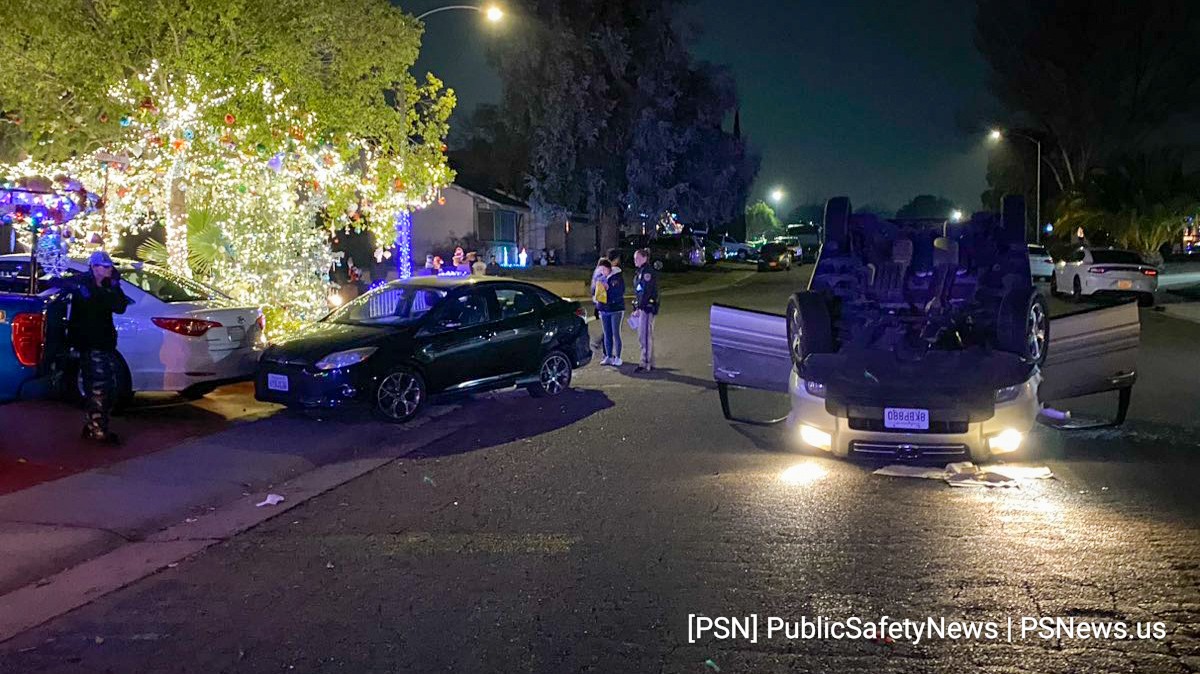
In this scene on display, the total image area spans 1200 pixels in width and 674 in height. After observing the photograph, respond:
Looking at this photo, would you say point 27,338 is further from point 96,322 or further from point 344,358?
point 344,358

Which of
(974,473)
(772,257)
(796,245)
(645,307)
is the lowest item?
(974,473)

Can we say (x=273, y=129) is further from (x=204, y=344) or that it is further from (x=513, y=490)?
(x=513, y=490)

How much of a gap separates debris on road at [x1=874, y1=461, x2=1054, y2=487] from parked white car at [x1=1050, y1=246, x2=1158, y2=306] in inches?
773

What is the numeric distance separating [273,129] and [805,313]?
8847 millimetres

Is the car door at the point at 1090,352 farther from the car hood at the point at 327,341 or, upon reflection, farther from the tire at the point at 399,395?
the car hood at the point at 327,341

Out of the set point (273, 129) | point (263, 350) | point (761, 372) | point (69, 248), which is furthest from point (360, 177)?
point (761, 372)

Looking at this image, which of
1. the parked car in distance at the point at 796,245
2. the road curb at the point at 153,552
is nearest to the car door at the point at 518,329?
the road curb at the point at 153,552

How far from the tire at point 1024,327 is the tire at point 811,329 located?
1.37 m

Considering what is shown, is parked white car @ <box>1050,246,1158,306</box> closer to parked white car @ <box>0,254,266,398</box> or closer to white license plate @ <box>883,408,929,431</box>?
white license plate @ <box>883,408,929,431</box>

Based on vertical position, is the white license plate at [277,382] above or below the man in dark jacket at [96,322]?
below

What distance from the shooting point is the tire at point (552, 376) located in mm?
12344

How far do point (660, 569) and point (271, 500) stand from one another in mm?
3476

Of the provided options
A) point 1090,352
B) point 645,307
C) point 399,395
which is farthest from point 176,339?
point 1090,352

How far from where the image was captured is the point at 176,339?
35.6 ft
